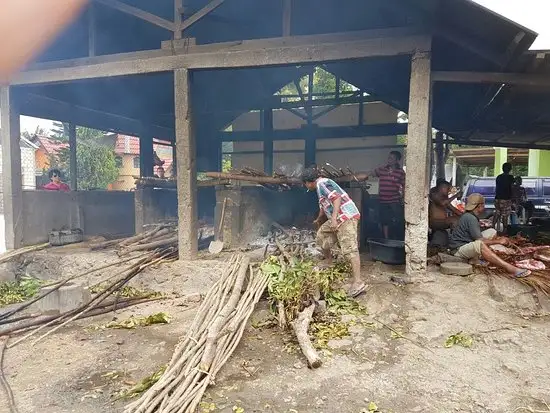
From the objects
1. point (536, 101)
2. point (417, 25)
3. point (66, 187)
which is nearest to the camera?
point (417, 25)

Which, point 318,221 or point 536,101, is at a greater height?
point 536,101

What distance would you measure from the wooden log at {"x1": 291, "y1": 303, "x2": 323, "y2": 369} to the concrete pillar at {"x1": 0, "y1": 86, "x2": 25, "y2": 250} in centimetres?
606

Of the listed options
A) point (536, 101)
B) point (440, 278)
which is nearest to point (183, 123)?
point (440, 278)

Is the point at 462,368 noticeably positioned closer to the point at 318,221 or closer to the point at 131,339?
the point at 318,221

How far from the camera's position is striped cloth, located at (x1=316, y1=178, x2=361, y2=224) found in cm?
517

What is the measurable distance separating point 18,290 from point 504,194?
11013 mm

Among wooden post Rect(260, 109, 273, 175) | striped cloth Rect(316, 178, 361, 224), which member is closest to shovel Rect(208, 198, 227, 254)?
striped cloth Rect(316, 178, 361, 224)

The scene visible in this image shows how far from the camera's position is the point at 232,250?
271 inches

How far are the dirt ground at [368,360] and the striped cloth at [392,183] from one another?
2293 mm

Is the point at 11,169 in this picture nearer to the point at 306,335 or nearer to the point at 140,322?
the point at 140,322

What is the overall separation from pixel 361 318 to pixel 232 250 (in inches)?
116

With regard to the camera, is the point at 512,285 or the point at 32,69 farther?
the point at 32,69

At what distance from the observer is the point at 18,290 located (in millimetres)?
6586

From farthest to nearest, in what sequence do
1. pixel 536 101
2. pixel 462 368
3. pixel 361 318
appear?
pixel 536 101, pixel 361 318, pixel 462 368
